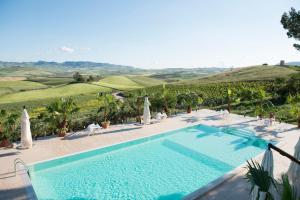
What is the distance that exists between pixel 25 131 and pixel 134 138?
537 centimetres

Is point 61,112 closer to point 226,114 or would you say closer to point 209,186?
point 209,186

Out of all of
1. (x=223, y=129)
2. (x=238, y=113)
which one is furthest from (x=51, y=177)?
(x=238, y=113)

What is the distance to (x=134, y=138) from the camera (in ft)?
44.8

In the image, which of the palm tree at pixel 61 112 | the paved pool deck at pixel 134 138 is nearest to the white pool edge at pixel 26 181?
the paved pool deck at pixel 134 138

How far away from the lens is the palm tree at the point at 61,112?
1375 centimetres

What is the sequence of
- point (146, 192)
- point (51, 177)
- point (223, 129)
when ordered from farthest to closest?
point (223, 129), point (51, 177), point (146, 192)

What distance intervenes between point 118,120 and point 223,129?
6921 millimetres

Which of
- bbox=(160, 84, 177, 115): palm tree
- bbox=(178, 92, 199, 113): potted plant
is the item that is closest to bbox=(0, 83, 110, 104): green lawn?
bbox=(178, 92, 199, 113): potted plant

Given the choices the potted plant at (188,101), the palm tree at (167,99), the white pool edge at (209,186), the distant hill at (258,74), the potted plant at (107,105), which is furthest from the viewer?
the distant hill at (258,74)

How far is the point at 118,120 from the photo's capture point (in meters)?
17.2

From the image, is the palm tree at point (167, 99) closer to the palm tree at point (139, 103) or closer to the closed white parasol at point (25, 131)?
the palm tree at point (139, 103)

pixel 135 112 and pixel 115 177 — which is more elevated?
pixel 135 112

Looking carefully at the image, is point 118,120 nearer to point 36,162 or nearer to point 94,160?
point 94,160

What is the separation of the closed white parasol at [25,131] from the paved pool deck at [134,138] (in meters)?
0.34
